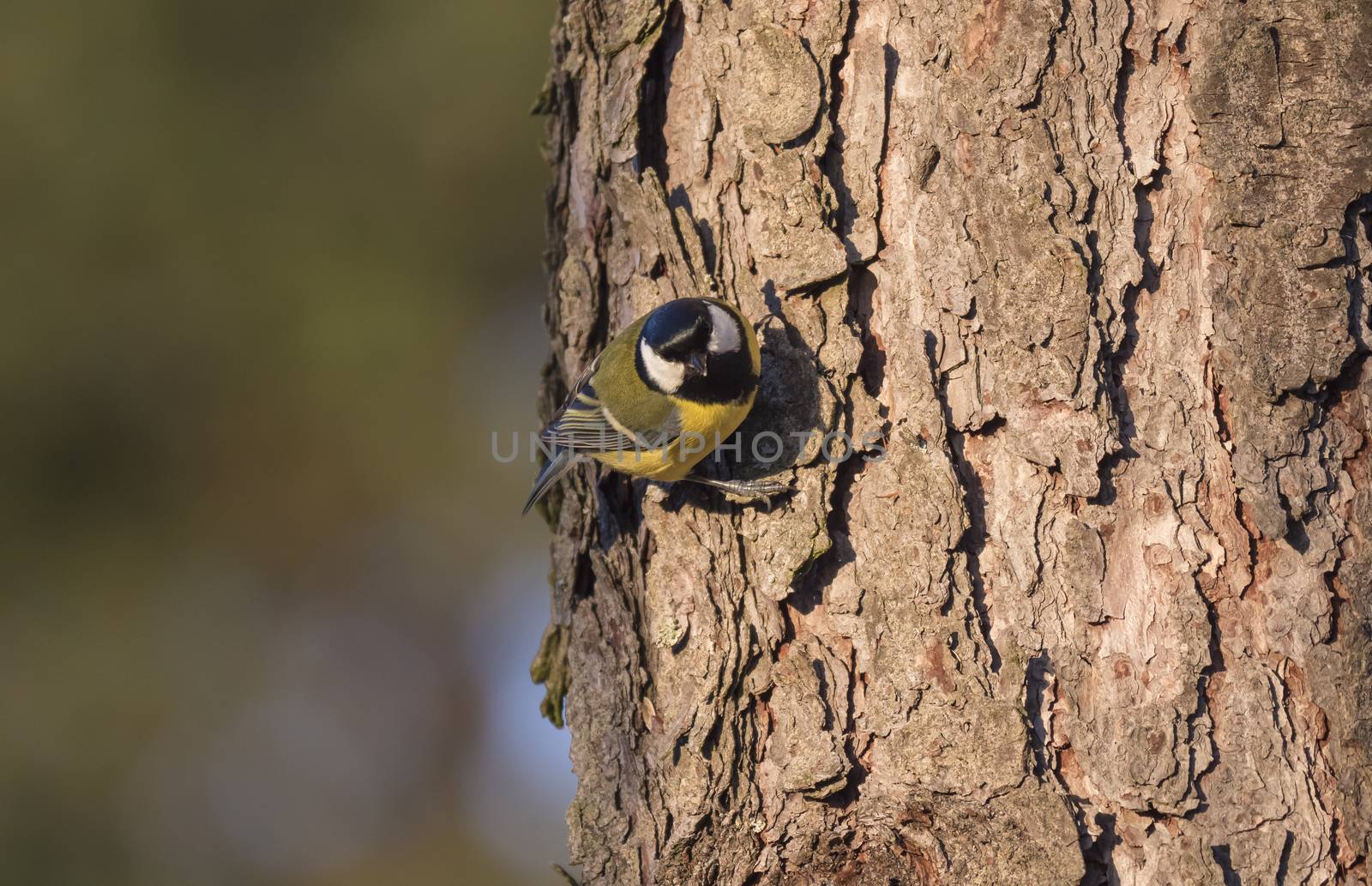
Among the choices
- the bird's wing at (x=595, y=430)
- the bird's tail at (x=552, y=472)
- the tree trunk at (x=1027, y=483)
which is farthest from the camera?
the bird's tail at (x=552, y=472)

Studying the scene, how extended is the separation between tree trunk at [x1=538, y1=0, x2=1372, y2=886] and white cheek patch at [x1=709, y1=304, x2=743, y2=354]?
10cm

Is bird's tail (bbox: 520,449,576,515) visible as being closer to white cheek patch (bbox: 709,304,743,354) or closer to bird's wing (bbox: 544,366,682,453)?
bird's wing (bbox: 544,366,682,453)

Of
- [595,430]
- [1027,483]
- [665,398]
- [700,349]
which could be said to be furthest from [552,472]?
[1027,483]

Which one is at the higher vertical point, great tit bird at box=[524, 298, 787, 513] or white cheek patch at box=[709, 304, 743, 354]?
white cheek patch at box=[709, 304, 743, 354]

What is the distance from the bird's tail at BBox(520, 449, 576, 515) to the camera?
9.70 ft

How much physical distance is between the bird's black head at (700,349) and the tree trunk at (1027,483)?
0.32ft

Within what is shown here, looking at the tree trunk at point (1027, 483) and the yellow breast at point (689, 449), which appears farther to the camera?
the yellow breast at point (689, 449)

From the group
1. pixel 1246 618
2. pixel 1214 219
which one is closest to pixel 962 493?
pixel 1246 618

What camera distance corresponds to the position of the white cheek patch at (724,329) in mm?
2527

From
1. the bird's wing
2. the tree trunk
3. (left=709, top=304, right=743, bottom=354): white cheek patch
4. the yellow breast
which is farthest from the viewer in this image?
the bird's wing

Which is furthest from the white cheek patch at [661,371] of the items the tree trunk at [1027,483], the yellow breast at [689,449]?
the tree trunk at [1027,483]

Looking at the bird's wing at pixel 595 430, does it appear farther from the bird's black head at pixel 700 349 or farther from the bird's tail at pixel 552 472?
the bird's black head at pixel 700 349

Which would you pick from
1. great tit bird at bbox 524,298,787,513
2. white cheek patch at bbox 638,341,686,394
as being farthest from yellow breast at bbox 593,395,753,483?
white cheek patch at bbox 638,341,686,394

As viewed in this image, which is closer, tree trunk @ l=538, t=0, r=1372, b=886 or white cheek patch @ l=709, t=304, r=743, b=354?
tree trunk @ l=538, t=0, r=1372, b=886
